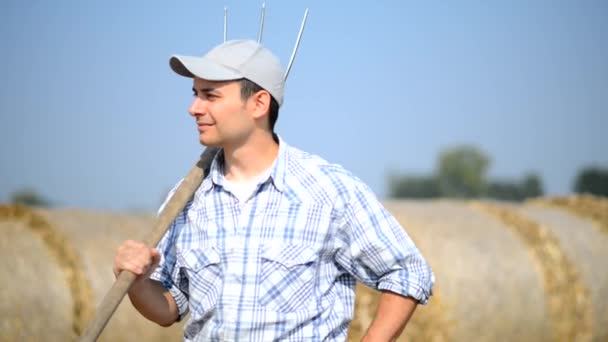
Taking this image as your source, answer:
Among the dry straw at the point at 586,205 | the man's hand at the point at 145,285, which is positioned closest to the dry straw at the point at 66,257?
the man's hand at the point at 145,285

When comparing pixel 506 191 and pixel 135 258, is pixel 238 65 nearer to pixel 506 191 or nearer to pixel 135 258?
pixel 135 258

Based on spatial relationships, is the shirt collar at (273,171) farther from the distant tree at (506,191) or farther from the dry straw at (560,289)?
the distant tree at (506,191)

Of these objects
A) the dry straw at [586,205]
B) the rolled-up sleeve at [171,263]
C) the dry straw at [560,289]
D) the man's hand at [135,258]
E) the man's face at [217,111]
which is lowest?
the dry straw at [560,289]

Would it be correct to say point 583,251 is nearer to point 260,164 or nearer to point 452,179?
point 260,164

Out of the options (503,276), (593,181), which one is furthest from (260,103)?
(593,181)

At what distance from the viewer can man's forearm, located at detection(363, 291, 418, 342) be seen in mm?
2680

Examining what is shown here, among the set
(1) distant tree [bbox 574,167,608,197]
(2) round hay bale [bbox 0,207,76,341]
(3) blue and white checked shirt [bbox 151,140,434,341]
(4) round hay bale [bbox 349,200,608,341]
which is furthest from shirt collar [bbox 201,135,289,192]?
(1) distant tree [bbox 574,167,608,197]

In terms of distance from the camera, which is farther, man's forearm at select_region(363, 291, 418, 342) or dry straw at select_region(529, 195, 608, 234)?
dry straw at select_region(529, 195, 608, 234)

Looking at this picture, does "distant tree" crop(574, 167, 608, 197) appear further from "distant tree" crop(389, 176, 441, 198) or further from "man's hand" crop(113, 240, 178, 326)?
"man's hand" crop(113, 240, 178, 326)

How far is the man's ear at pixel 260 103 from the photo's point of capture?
2.73m

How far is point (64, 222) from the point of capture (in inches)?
219

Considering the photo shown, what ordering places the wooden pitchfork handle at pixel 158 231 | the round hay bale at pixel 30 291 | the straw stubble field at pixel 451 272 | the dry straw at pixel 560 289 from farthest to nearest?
the dry straw at pixel 560 289 < the straw stubble field at pixel 451 272 < the round hay bale at pixel 30 291 < the wooden pitchfork handle at pixel 158 231

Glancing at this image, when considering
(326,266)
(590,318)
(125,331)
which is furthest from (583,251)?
(326,266)

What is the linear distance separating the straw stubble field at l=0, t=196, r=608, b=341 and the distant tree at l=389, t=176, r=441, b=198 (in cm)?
1767
